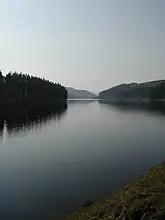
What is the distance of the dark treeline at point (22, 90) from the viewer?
110500 mm

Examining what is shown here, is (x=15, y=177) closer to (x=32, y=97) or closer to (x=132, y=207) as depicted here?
(x=132, y=207)

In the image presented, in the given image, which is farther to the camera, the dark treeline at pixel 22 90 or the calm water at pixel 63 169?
the dark treeline at pixel 22 90

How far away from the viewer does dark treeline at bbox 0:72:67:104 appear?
11050cm

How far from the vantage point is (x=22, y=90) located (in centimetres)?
12850

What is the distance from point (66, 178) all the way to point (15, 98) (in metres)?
103

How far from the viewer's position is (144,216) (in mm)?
7344

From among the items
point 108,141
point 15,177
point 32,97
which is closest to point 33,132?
point 108,141

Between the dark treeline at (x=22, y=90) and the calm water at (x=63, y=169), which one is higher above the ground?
the dark treeline at (x=22, y=90)

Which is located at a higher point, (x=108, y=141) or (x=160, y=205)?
(x=160, y=205)

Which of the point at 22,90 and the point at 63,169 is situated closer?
the point at 63,169

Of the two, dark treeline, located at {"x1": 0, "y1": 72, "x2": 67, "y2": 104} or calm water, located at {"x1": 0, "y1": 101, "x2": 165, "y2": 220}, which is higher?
dark treeline, located at {"x1": 0, "y1": 72, "x2": 67, "y2": 104}

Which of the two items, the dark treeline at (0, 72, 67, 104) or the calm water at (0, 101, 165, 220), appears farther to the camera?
the dark treeline at (0, 72, 67, 104)

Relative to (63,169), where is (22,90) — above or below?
above

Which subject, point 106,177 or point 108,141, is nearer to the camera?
point 106,177
